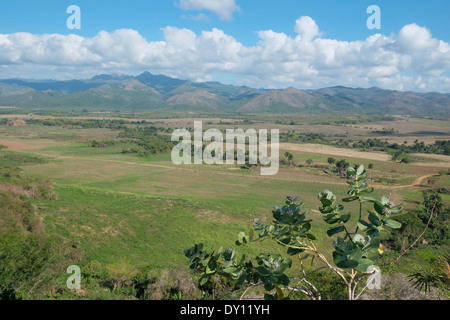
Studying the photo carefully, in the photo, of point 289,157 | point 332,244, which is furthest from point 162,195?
point 332,244

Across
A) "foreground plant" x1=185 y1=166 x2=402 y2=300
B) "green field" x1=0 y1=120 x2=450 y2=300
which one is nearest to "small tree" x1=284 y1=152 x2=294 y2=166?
"green field" x1=0 y1=120 x2=450 y2=300

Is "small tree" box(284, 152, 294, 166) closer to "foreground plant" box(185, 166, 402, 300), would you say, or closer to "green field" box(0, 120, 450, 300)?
"green field" box(0, 120, 450, 300)

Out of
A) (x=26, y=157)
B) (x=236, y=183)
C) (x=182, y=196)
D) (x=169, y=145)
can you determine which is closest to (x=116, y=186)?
(x=182, y=196)

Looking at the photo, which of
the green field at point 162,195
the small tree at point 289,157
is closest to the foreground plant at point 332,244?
the green field at point 162,195

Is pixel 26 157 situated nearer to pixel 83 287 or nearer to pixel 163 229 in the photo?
pixel 163 229

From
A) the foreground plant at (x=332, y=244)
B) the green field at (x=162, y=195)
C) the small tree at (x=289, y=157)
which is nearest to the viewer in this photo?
the foreground plant at (x=332, y=244)

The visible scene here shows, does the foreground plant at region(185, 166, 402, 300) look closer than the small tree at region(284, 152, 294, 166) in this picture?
Yes

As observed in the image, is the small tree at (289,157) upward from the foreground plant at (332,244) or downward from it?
downward

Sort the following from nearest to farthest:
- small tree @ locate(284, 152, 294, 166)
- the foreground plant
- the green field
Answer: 1. the foreground plant
2. the green field
3. small tree @ locate(284, 152, 294, 166)

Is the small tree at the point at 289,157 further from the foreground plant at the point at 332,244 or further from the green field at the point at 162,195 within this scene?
the foreground plant at the point at 332,244

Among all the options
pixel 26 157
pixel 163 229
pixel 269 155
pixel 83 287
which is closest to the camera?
pixel 83 287

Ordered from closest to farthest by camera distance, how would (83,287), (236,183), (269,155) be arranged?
(83,287) < (236,183) < (269,155)
